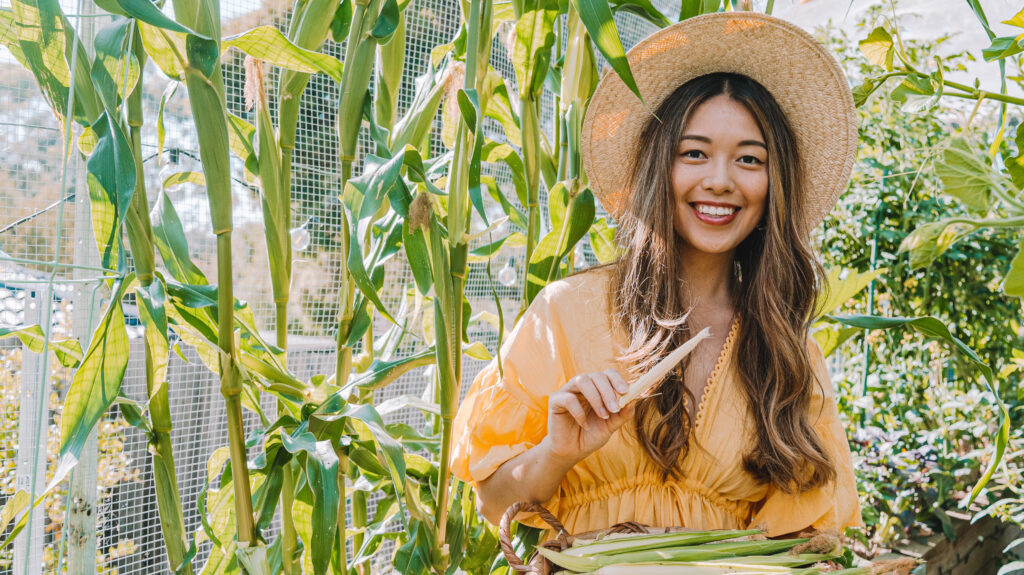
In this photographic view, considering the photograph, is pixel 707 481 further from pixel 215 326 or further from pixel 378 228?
pixel 215 326

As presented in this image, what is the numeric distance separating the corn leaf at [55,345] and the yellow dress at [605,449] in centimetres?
49

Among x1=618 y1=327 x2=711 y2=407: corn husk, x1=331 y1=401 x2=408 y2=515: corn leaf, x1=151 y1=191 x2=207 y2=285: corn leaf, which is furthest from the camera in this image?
x1=151 y1=191 x2=207 y2=285: corn leaf

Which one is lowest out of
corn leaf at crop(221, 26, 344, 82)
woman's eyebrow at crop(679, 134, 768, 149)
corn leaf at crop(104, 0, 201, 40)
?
woman's eyebrow at crop(679, 134, 768, 149)

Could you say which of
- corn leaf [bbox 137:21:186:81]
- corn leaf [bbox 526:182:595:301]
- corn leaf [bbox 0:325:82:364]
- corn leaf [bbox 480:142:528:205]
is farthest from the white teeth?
corn leaf [bbox 0:325:82:364]

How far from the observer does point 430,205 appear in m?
0.85

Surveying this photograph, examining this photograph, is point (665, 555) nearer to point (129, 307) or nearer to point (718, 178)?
point (718, 178)

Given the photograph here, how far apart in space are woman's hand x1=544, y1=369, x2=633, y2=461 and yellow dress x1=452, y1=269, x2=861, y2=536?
0.39ft

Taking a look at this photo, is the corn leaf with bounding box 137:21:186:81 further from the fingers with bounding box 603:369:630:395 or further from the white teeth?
the white teeth

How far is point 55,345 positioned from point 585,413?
0.65m

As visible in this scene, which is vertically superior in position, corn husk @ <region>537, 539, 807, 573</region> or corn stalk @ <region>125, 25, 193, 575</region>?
corn stalk @ <region>125, 25, 193, 575</region>

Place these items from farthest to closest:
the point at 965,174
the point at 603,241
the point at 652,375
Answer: the point at 603,241 → the point at 652,375 → the point at 965,174

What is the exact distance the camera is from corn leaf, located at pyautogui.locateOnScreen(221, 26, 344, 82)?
0.76 m

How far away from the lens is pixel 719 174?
3.22ft

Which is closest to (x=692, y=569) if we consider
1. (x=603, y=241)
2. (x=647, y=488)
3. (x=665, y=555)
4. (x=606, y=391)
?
(x=665, y=555)
